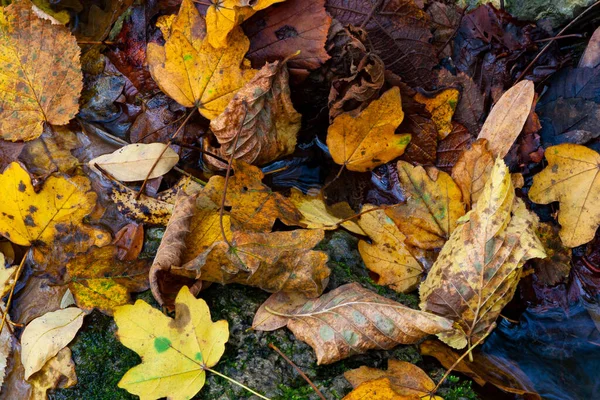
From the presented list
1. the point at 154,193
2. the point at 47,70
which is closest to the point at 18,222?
the point at 154,193

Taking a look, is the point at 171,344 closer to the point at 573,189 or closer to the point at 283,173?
the point at 283,173

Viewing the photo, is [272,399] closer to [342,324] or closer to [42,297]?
[342,324]

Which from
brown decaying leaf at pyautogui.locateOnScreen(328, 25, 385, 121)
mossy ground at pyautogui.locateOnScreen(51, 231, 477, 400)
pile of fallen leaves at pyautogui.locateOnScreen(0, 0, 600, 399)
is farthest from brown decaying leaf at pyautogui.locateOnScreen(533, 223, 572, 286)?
brown decaying leaf at pyautogui.locateOnScreen(328, 25, 385, 121)

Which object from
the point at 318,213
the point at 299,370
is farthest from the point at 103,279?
the point at 318,213

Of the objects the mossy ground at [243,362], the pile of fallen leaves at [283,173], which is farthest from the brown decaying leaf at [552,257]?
the mossy ground at [243,362]

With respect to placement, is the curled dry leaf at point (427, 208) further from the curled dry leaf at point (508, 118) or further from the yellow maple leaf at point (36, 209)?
the yellow maple leaf at point (36, 209)

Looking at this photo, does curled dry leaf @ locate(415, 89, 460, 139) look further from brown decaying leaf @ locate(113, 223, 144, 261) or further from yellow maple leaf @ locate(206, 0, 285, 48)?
Answer: brown decaying leaf @ locate(113, 223, 144, 261)

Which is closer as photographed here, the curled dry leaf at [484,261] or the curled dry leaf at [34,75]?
A: the curled dry leaf at [484,261]
